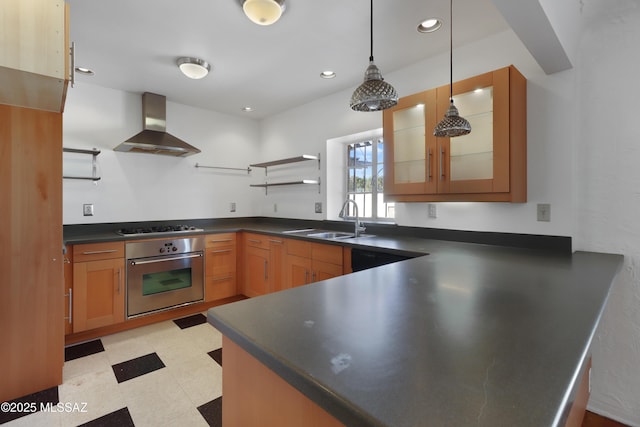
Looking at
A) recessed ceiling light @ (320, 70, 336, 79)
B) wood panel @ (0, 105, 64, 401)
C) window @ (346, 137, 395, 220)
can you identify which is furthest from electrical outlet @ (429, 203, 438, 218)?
wood panel @ (0, 105, 64, 401)

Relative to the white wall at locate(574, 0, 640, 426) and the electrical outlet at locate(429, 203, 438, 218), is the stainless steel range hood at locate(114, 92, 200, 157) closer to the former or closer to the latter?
the electrical outlet at locate(429, 203, 438, 218)

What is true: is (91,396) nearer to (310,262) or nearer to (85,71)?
(310,262)

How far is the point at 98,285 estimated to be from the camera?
2.61 metres

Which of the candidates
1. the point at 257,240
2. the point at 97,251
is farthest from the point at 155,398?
the point at 257,240

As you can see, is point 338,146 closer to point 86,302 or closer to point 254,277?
point 254,277

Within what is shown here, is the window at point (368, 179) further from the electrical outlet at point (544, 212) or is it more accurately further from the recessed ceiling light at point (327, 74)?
the electrical outlet at point (544, 212)

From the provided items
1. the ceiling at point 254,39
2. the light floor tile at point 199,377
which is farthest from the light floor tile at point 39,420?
the ceiling at point 254,39

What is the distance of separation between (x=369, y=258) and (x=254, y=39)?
6.05 feet

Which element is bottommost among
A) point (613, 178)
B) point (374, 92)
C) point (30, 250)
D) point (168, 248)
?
point (168, 248)

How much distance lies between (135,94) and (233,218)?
185 cm

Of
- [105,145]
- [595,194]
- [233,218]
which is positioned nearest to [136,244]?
[105,145]

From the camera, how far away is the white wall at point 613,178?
1706 mm

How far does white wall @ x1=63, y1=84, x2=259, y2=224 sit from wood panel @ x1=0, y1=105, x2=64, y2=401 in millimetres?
1322

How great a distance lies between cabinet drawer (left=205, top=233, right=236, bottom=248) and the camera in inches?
129
